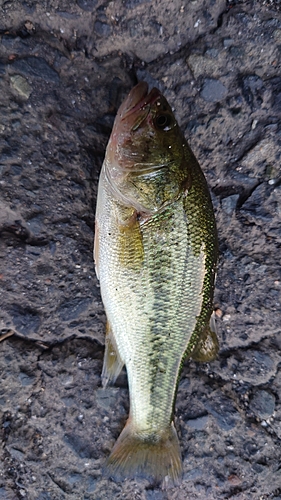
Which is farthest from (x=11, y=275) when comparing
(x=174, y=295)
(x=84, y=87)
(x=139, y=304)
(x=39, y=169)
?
(x=84, y=87)

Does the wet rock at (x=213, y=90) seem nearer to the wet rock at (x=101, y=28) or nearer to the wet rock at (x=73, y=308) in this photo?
the wet rock at (x=101, y=28)

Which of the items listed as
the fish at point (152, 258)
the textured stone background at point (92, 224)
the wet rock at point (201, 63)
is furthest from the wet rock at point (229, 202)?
the wet rock at point (201, 63)

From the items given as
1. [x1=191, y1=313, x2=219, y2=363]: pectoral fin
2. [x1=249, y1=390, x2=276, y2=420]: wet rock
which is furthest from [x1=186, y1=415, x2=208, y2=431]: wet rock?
[x1=191, y1=313, x2=219, y2=363]: pectoral fin

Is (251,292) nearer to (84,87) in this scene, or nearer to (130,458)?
(130,458)

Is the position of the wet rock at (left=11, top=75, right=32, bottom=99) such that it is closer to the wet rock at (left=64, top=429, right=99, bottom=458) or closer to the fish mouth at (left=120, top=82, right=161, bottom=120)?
the fish mouth at (left=120, top=82, right=161, bottom=120)

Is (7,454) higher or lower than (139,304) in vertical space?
lower

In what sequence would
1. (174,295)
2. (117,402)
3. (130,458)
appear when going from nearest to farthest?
(174,295)
(130,458)
(117,402)

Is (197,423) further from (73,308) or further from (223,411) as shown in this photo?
(73,308)
